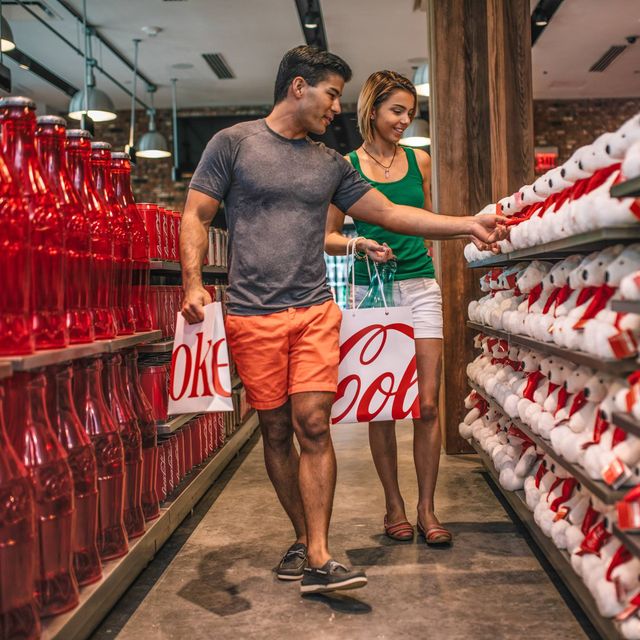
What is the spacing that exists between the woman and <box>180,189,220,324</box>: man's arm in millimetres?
604

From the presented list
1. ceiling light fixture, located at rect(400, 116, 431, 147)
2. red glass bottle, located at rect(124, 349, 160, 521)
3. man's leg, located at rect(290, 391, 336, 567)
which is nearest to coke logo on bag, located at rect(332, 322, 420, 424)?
man's leg, located at rect(290, 391, 336, 567)

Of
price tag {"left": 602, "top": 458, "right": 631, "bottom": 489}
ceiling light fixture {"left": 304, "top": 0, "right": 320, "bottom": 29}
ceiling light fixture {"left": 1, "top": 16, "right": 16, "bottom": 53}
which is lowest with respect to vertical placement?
price tag {"left": 602, "top": 458, "right": 631, "bottom": 489}

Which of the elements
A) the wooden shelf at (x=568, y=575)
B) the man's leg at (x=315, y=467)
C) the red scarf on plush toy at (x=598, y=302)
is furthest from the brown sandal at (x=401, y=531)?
the red scarf on plush toy at (x=598, y=302)

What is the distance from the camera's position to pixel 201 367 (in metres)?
→ 2.40

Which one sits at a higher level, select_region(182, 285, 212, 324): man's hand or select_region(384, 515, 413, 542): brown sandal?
select_region(182, 285, 212, 324): man's hand

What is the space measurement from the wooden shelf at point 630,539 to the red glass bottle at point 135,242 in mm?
1754

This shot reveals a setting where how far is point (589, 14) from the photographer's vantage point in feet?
25.6

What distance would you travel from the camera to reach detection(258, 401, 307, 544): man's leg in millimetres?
2570

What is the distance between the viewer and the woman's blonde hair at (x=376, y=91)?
296 centimetres

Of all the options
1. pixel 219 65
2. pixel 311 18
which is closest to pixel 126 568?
pixel 311 18

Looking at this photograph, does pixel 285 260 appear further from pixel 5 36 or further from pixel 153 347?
pixel 5 36

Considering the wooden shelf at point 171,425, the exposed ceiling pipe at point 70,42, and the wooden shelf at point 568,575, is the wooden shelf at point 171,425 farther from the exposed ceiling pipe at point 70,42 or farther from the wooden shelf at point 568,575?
the exposed ceiling pipe at point 70,42

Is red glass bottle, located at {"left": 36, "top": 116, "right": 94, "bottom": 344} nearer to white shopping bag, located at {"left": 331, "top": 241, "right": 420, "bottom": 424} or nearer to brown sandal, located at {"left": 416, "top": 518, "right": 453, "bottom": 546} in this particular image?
white shopping bag, located at {"left": 331, "top": 241, "right": 420, "bottom": 424}

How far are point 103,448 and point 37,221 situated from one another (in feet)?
2.42
